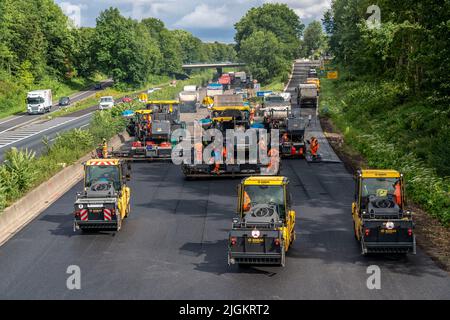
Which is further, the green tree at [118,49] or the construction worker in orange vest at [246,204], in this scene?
the green tree at [118,49]

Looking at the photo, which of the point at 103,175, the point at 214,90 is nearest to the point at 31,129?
the point at 214,90

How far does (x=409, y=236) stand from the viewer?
1694cm

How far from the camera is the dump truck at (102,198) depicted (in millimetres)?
20688

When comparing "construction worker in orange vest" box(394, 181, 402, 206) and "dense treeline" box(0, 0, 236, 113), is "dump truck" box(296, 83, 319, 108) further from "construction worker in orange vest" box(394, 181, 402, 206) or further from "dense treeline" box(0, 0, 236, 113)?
"construction worker in orange vest" box(394, 181, 402, 206)

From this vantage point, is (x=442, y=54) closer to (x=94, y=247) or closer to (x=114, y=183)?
(x=114, y=183)

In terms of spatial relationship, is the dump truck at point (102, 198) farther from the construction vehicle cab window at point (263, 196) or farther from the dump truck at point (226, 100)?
the dump truck at point (226, 100)

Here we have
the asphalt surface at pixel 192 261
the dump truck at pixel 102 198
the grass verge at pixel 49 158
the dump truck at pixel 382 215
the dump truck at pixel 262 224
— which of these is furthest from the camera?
the grass verge at pixel 49 158

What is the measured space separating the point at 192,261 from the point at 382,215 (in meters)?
5.84

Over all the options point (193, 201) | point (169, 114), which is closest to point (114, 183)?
point (193, 201)

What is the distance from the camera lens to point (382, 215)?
690 inches

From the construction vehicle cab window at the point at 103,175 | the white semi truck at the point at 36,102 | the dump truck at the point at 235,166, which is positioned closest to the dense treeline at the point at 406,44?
the dump truck at the point at 235,166

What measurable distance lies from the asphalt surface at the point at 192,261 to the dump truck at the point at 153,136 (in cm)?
1094

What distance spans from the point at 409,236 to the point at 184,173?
54.6 ft
